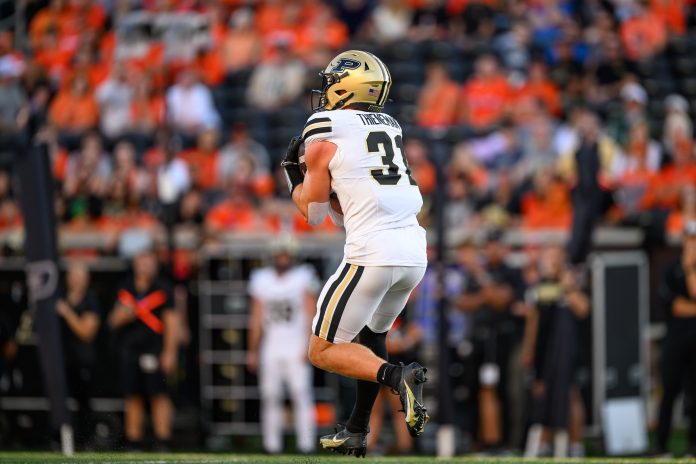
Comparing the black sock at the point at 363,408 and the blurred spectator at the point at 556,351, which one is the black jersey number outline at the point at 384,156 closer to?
the black sock at the point at 363,408

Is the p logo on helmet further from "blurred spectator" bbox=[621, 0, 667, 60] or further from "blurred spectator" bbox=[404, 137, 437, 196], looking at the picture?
"blurred spectator" bbox=[621, 0, 667, 60]

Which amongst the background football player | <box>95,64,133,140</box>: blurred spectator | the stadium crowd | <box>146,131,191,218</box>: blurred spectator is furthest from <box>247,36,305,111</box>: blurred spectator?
the background football player

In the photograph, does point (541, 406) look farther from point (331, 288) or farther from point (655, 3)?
point (655, 3)

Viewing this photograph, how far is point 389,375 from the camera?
19.6ft

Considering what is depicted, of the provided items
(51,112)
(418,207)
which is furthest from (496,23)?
(418,207)

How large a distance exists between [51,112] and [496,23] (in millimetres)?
5252

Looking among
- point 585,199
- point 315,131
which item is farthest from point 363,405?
point 585,199

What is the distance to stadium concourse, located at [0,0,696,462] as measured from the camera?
1138cm

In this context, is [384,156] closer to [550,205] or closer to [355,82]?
[355,82]

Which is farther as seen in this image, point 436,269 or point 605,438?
point 605,438

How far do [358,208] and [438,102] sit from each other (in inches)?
313

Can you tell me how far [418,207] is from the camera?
248 inches

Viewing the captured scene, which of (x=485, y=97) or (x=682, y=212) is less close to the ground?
(x=485, y=97)

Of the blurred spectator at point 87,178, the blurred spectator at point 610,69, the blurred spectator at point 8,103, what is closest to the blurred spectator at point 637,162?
the blurred spectator at point 610,69
